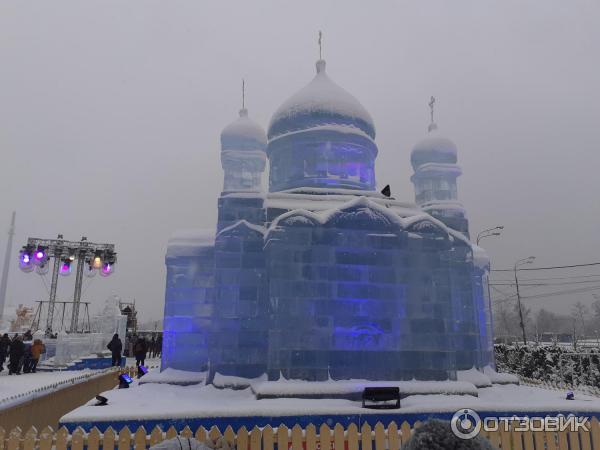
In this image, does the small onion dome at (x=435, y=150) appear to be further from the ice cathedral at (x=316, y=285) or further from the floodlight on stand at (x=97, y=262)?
the floodlight on stand at (x=97, y=262)

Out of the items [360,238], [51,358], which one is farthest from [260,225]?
[51,358]

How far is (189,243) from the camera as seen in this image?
13.8 meters

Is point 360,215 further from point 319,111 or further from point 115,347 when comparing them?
point 115,347

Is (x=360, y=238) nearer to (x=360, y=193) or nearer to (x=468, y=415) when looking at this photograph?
(x=360, y=193)

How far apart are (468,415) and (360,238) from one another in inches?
189

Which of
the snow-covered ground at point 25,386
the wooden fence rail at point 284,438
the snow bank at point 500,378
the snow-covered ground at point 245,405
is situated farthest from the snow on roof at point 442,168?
the snow-covered ground at point 25,386

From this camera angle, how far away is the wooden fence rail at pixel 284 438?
19.8ft

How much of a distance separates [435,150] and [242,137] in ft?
21.8

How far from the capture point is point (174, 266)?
13805mm

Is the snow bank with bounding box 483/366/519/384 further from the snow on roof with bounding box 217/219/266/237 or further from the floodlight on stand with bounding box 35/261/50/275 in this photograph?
the floodlight on stand with bounding box 35/261/50/275

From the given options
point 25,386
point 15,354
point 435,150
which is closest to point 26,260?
point 15,354

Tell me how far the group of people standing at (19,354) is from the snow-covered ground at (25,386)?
0.48m

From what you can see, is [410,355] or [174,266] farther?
[174,266]

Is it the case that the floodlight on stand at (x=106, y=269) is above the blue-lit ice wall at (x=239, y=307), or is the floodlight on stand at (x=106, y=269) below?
above
